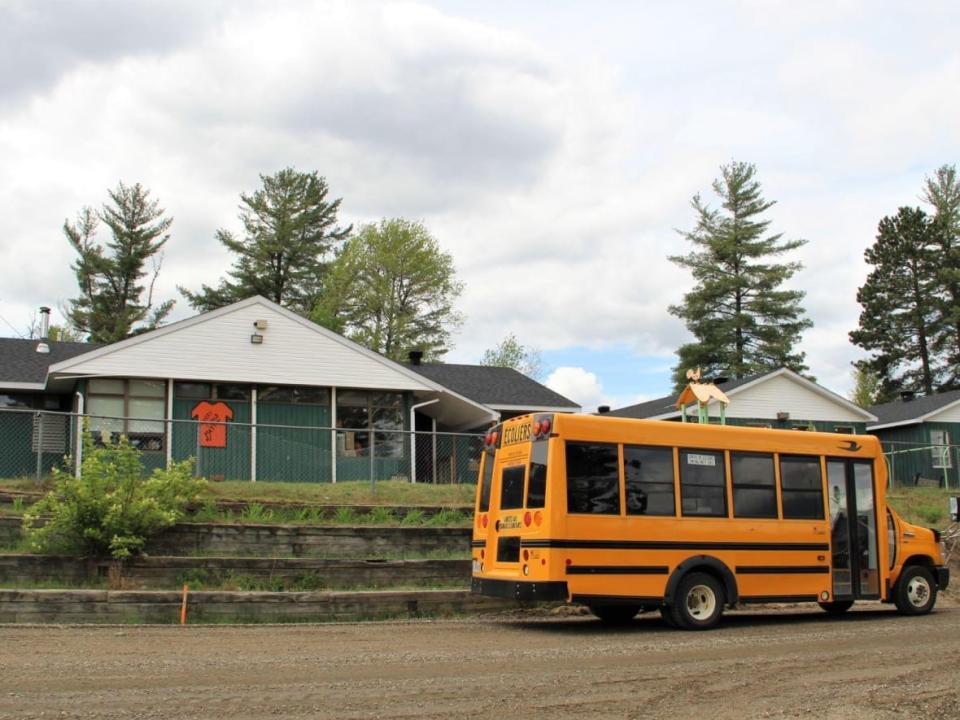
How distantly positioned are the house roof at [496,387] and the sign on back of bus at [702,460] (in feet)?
57.2

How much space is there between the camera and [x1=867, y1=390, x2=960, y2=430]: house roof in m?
38.3

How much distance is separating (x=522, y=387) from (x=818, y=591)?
20408 mm

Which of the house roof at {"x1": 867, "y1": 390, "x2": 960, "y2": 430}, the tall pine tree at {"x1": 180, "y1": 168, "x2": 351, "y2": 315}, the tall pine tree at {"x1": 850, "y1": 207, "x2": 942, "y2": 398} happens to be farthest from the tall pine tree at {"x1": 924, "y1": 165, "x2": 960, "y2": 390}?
the tall pine tree at {"x1": 180, "y1": 168, "x2": 351, "y2": 315}

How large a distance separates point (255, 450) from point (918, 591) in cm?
1246

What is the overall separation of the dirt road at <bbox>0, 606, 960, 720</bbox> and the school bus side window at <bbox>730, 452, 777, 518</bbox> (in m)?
1.55

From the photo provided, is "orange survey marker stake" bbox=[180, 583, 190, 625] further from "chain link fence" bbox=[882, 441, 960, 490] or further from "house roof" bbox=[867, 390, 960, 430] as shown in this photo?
"house roof" bbox=[867, 390, 960, 430]

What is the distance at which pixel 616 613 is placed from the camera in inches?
543

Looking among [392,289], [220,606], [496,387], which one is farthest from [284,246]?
[220,606]

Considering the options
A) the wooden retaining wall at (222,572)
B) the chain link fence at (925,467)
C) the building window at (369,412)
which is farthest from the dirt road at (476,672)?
the chain link fence at (925,467)

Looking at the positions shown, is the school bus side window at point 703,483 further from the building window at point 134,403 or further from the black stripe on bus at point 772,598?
the building window at point 134,403

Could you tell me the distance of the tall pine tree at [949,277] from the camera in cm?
5716

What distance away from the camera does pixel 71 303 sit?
55.0 m

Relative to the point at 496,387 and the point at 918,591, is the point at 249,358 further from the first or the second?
the point at 918,591

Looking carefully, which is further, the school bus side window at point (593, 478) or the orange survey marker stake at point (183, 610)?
the orange survey marker stake at point (183, 610)
